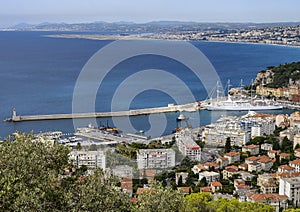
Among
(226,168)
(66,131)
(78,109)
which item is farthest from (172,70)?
(226,168)

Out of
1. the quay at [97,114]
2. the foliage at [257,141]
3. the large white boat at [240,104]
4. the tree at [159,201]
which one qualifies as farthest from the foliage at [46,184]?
the large white boat at [240,104]

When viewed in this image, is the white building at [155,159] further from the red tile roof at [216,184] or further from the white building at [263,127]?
the white building at [263,127]

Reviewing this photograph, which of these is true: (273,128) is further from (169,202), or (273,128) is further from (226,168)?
(169,202)

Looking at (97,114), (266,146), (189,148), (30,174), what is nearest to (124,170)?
(189,148)

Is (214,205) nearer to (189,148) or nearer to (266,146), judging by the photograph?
(189,148)

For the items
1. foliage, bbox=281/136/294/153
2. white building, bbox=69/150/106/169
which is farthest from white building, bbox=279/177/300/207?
white building, bbox=69/150/106/169

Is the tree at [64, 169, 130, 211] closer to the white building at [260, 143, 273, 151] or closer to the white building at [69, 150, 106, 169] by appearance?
the white building at [69, 150, 106, 169]
